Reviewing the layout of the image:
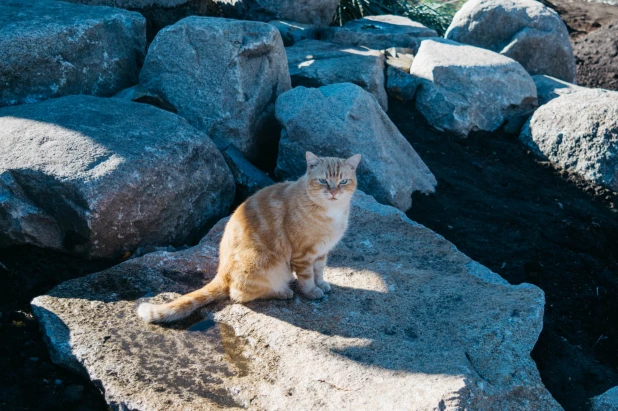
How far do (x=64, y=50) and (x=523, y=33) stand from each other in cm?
588

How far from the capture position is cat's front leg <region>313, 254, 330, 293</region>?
4172 millimetres

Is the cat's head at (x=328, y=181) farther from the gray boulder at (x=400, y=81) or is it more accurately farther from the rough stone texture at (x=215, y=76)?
the gray boulder at (x=400, y=81)

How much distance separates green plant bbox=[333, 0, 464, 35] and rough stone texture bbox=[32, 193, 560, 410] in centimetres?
693

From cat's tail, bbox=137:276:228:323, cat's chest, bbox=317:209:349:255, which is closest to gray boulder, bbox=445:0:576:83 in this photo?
cat's chest, bbox=317:209:349:255

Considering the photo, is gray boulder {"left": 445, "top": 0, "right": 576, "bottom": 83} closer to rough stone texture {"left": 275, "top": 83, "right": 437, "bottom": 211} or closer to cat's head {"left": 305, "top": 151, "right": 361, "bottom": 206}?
rough stone texture {"left": 275, "top": 83, "right": 437, "bottom": 211}

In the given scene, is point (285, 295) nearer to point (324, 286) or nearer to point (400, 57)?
point (324, 286)

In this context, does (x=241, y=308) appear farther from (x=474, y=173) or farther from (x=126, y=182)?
(x=474, y=173)

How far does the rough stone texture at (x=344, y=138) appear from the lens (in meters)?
5.59

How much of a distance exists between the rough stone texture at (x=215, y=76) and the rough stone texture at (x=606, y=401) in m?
3.66

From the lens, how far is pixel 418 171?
609 cm

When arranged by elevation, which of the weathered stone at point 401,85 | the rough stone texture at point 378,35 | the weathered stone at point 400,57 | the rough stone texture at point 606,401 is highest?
the rough stone texture at point 378,35

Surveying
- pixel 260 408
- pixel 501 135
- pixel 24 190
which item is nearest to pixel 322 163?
pixel 260 408

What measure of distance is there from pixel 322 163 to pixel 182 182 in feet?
4.09

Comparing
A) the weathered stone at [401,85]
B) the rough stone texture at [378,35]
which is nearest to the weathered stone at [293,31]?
the rough stone texture at [378,35]
